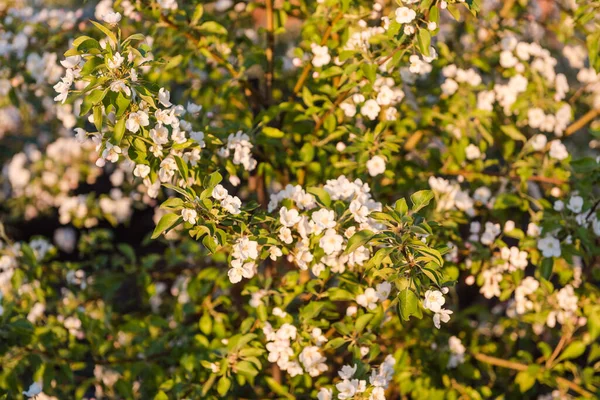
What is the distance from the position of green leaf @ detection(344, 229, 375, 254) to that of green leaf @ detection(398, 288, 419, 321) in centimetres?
16

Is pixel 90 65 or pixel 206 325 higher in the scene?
pixel 90 65

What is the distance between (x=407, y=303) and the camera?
1.62m

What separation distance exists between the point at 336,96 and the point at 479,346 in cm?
143

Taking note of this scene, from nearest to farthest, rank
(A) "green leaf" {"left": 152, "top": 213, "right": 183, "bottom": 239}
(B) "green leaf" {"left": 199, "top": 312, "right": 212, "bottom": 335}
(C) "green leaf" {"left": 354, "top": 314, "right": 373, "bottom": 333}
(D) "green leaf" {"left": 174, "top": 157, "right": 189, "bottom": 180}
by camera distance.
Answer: (A) "green leaf" {"left": 152, "top": 213, "right": 183, "bottom": 239}, (D) "green leaf" {"left": 174, "top": 157, "right": 189, "bottom": 180}, (C) "green leaf" {"left": 354, "top": 314, "right": 373, "bottom": 333}, (B) "green leaf" {"left": 199, "top": 312, "right": 212, "bottom": 335}

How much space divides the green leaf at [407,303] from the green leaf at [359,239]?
16cm

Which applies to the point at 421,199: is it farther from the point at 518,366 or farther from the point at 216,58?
the point at 518,366

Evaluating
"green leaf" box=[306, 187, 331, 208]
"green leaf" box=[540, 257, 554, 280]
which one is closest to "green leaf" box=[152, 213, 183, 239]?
"green leaf" box=[306, 187, 331, 208]

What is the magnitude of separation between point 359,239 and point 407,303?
8.0 inches

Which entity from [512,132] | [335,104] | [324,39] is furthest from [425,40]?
[512,132]

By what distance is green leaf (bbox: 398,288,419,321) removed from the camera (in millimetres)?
1617

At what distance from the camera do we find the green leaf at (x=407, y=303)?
5.31 ft

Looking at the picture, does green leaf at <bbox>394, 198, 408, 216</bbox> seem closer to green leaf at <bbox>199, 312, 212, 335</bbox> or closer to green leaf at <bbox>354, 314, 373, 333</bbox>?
green leaf at <bbox>354, 314, 373, 333</bbox>

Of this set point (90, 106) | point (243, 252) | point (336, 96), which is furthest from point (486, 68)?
point (90, 106)

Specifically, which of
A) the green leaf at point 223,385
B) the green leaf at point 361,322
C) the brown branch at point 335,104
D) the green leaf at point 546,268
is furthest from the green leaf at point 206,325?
the green leaf at point 546,268
